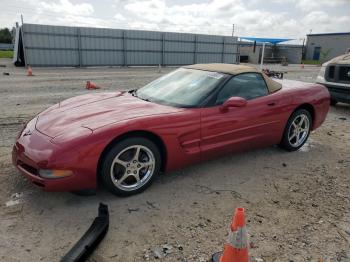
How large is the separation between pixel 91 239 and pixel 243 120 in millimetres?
2370

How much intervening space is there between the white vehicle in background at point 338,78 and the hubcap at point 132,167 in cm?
607

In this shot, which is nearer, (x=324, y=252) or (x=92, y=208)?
(x=324, y=252)

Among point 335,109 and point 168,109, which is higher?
point 168,109

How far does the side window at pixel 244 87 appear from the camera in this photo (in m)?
3.91

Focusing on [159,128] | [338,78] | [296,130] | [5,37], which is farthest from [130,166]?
[5,37]

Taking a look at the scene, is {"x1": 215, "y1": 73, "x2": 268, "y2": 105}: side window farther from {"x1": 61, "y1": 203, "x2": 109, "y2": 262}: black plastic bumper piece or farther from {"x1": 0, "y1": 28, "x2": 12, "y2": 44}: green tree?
{"x1": 0, "y1": 28, "x2": 12, "y2": 44}: green tree

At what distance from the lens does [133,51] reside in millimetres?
23938

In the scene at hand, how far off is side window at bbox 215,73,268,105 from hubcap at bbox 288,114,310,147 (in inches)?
33.2

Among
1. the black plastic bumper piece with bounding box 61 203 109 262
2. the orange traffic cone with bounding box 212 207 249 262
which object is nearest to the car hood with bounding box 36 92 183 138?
the black plastic bumper piece with bounding box 61 203 109 262

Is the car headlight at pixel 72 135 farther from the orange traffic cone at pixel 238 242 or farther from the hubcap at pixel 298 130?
the hubcap at pixel 298 130

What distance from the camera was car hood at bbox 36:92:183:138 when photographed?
10.4ft

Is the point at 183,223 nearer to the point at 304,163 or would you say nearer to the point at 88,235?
the point at 88,235

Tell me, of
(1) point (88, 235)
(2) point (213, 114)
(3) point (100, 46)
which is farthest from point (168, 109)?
(3) point (100, 46)

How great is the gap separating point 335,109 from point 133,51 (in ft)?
59.9
